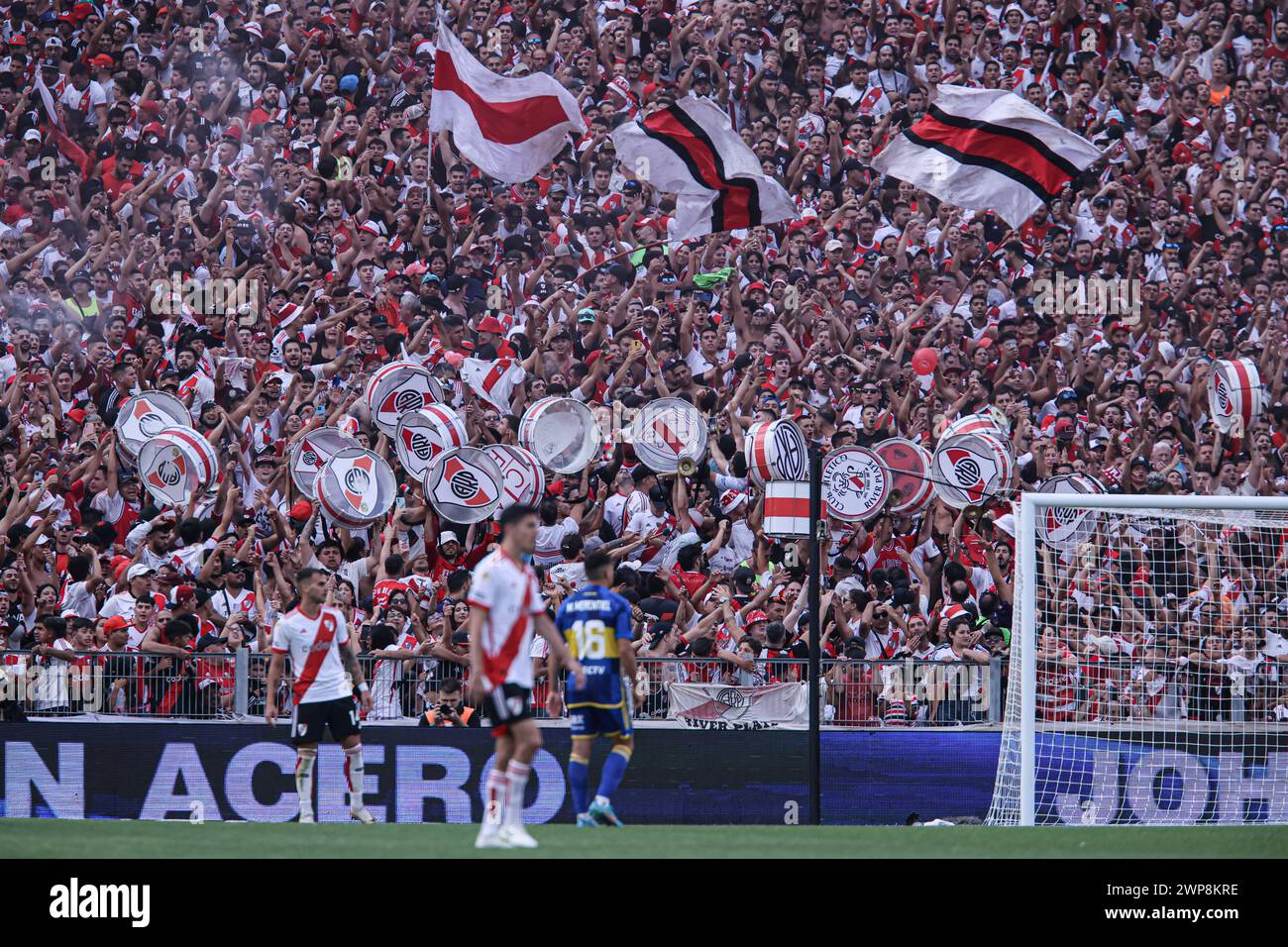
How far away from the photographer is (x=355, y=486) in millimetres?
15500

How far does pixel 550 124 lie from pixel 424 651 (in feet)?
21.3

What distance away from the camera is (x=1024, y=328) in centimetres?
1845

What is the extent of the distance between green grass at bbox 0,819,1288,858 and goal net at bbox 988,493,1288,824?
5.88ft

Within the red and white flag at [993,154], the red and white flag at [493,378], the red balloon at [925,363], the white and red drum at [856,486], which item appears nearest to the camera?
the white and red drum at [856,486]

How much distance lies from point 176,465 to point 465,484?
2.59 m

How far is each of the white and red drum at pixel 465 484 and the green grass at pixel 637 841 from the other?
3808 mm

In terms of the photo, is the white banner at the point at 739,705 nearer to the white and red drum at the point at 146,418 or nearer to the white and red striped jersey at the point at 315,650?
the white and red striped jersey at the point at 315,650

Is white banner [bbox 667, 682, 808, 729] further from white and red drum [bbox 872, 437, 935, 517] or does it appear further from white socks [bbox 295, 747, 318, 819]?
white socks [bbox 295, 747, 318, 819]

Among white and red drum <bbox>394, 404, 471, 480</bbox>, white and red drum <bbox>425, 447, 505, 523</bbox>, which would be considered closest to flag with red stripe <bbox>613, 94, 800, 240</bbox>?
white and red drum <bbox>394, 404, 471, 480</bbox>

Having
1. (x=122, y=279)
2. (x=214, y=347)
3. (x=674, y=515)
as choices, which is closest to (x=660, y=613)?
(x=674, y=515)

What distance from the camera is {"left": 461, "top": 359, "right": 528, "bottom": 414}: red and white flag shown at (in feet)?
56.1

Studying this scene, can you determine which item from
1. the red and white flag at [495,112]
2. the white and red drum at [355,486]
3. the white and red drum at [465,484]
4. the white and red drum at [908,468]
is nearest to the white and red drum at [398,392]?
the white and red drum at [355,486]

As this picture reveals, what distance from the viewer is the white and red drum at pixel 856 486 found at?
1536 centimetres
